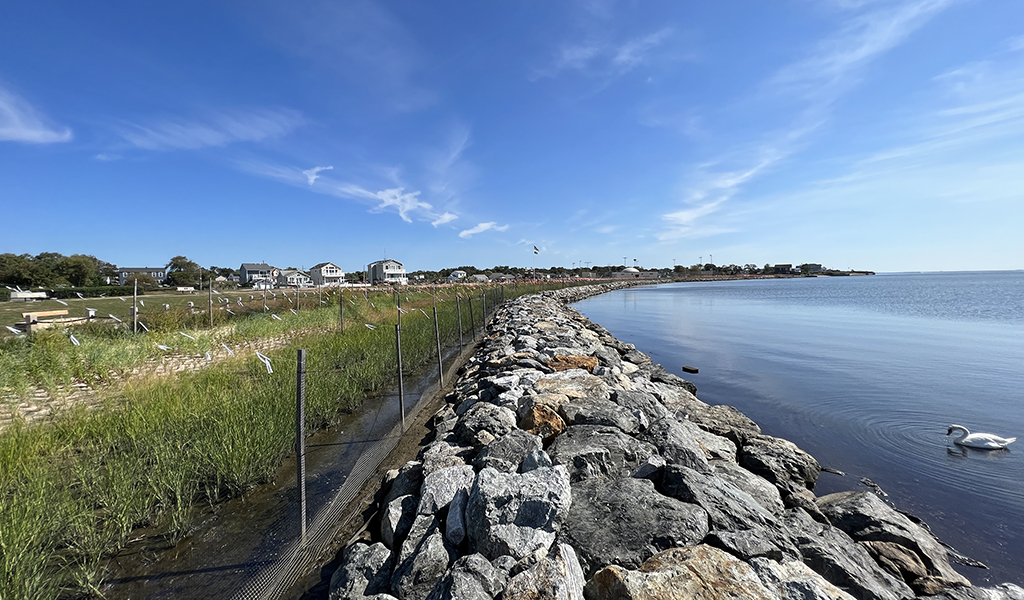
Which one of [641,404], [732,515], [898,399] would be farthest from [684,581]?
[898,399]

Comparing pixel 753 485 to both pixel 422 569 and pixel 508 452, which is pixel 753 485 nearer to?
pixel 508 452

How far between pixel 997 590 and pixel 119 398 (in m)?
10.1

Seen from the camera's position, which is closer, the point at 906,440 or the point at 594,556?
the point at 594,556

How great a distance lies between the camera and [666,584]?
6.95 ft

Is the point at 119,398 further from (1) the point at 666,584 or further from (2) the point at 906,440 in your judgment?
(2) the point at 906,440

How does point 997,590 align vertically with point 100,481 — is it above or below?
below

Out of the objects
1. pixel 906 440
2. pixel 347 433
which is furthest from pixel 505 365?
pixel 906 440

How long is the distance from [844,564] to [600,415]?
2.40 metres

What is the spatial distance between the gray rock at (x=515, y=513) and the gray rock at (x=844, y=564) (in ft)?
5.75

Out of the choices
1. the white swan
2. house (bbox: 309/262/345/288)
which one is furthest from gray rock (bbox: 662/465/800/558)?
house (bbox: 309/262/345/288)

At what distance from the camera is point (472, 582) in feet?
7.20

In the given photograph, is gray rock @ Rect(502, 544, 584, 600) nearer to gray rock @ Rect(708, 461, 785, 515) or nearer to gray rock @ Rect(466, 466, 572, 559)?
gray rock @ Rect(466, 466, 572, 559)

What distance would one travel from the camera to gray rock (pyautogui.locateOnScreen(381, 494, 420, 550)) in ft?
9.82

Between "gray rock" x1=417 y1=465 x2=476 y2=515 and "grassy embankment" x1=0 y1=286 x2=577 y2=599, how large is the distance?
2.28 m
